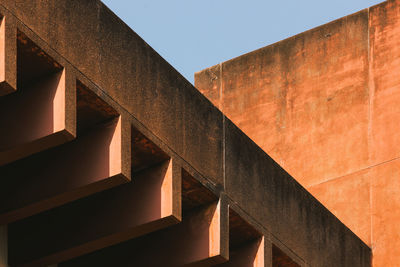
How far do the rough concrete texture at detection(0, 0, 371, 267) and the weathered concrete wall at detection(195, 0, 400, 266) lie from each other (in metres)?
4.41

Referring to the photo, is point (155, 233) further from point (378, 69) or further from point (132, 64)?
point (378, 69)

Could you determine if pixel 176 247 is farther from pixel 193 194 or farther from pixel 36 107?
pixel 36 107

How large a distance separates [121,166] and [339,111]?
8686 millimetres

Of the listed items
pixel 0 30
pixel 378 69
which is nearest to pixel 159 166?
pixel 0 30

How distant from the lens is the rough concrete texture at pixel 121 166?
34.1 ft

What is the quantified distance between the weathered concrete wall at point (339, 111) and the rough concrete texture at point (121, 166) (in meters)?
4.41

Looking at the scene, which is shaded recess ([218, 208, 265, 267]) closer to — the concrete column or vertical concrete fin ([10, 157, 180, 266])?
vertical concrete fin ([10, 157, 180, 266])

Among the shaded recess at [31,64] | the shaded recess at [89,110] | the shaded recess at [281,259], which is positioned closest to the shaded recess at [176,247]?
the shaded recess at [281,259]

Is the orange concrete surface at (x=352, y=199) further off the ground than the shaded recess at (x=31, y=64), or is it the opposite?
the orange concrete surface at (x=352, y=199)

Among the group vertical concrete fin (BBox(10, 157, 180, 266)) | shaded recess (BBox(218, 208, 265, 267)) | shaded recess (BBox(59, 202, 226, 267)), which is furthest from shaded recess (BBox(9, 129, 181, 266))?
shaded recess (BBox(218, 208, 265, 267))

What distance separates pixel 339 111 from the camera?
18859 mm

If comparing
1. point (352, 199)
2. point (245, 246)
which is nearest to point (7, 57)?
point (245, 246)

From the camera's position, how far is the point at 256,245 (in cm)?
1325

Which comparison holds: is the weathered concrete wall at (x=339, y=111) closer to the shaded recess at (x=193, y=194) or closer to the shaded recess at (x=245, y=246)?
the shaded recess at (x=245, y=246)
